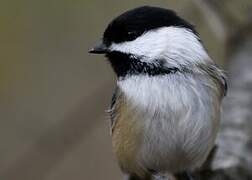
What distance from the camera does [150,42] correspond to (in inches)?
94.2

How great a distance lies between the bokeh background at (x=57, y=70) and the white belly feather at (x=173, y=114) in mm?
1283

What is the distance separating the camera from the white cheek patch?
2400mm

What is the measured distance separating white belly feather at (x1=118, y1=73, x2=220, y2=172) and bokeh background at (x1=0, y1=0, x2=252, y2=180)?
1283mm

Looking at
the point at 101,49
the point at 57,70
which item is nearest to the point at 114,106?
the point at 101,49

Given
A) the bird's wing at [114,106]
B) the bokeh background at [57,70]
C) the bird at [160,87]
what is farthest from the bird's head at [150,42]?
the bokeh background at [57,70]

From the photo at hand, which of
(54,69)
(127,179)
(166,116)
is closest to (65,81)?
(54,69)

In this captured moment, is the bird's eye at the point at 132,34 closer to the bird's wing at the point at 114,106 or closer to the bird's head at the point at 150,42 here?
the bird's head at the point at 150,42

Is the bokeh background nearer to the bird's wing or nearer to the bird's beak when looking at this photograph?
the bird's wing

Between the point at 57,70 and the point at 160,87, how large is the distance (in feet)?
6.18

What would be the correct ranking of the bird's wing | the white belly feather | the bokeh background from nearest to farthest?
the white belly feather < the bird's wing < the bokeh background

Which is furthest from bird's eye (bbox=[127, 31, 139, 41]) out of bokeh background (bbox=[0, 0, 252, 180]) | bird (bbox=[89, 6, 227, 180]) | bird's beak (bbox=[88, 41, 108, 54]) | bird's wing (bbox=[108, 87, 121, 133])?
bokeh background (bbox=[0, 0, 252, 180])

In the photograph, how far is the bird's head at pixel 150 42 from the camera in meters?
2.40

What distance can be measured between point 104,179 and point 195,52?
1557 millimetres

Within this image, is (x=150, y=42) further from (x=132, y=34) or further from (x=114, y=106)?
(x=114, y=106)
